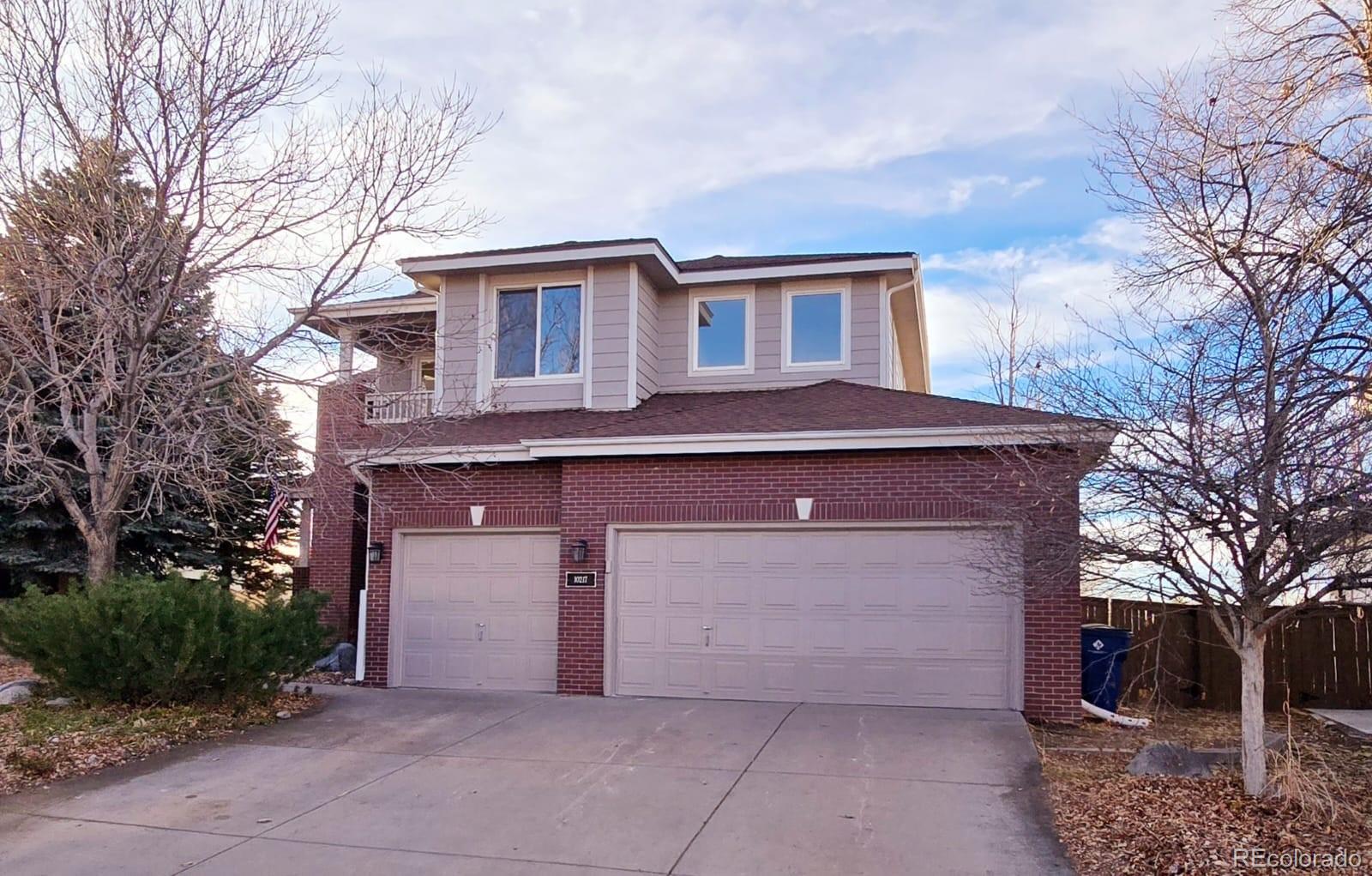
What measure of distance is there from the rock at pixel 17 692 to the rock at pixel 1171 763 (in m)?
10.8

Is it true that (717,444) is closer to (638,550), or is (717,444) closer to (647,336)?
(638,550)

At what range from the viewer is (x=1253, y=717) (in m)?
7.11

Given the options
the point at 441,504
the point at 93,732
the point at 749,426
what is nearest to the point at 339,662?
the point at 441,504

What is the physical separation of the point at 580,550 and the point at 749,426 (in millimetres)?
2435

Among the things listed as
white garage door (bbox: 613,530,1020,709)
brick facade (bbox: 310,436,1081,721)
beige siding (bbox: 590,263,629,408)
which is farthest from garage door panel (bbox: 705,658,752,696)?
beige siding (bbox: 590,263,629,408)

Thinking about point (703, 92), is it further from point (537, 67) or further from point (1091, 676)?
point (1091, 676)

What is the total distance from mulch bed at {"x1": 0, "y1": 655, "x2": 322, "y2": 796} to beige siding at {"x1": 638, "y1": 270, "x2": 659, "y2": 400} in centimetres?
641

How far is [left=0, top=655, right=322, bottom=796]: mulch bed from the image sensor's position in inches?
325

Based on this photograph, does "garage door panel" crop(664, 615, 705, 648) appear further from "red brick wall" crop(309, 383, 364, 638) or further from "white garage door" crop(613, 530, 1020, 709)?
"red brick wall" crop(309, 383, 364, 638)

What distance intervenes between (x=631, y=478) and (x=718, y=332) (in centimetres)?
436

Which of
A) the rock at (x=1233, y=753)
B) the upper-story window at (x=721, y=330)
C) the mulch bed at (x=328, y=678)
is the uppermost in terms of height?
the upper-story window at (x=721, y=330)

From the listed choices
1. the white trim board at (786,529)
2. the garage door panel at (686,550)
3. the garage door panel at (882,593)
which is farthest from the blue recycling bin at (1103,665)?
the garage door panel at (686,550)

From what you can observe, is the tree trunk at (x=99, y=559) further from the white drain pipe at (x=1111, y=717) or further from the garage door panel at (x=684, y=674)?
the white drain pipe at (x=1111, y=717)

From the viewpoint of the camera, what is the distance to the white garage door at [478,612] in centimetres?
1263
